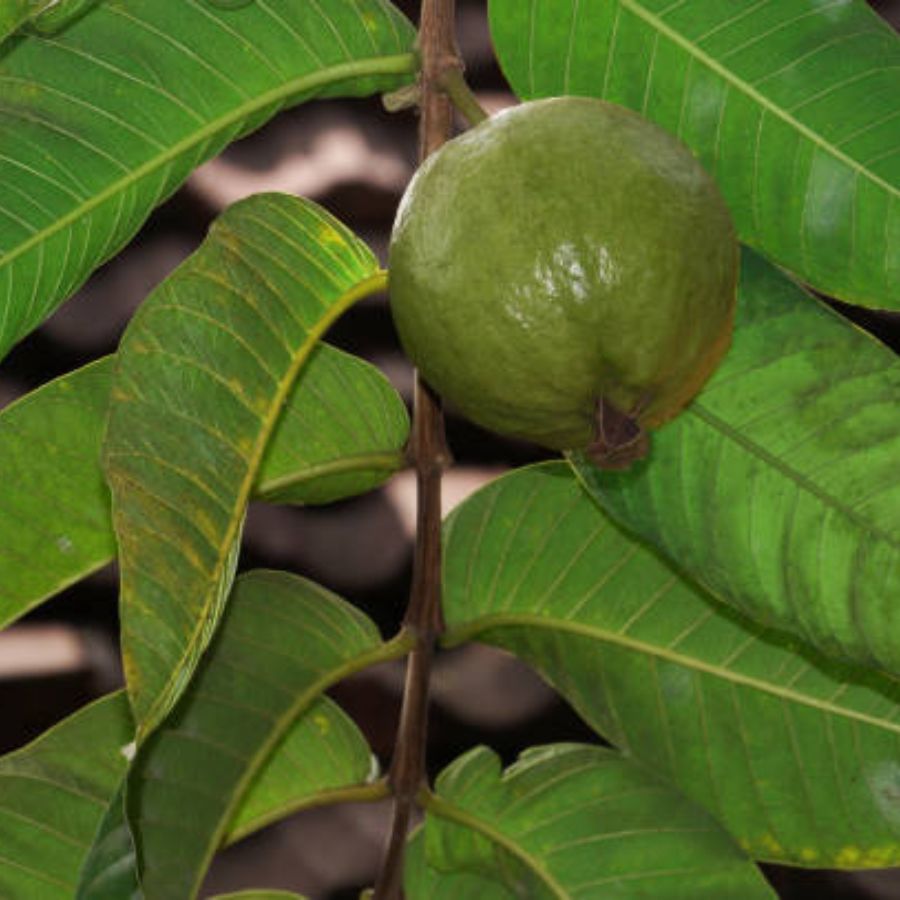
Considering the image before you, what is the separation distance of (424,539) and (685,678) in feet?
0.66

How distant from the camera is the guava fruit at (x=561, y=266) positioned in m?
0.87

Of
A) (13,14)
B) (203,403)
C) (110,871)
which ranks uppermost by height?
(13,14)

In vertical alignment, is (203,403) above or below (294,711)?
above

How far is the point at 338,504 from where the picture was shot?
1994mm

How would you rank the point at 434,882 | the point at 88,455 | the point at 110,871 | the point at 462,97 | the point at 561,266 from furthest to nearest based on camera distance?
the point at 434,882, the point at 88,455, the point at 462,97, the point at 110,871, the point at 561,266

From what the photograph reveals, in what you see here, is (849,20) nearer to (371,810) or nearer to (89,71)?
(89,71)

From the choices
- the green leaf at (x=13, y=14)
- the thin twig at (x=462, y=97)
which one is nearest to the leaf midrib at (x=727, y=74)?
the thin twig at (x=462, y=97)

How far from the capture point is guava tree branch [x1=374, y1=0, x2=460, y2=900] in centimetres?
111

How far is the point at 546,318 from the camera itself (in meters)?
0.87

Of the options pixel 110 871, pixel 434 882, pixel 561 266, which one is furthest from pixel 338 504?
pixel 561 266

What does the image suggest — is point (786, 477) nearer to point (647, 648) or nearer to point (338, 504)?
point (647, 648)

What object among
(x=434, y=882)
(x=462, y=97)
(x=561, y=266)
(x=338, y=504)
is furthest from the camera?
(x=338, y=504)

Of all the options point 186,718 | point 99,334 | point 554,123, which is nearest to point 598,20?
point 554,123

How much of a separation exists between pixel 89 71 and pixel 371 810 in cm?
121
